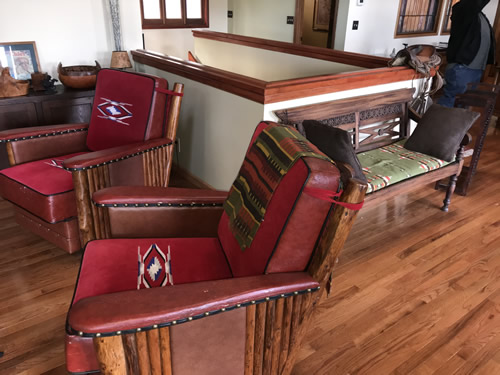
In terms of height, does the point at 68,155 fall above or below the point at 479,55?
below

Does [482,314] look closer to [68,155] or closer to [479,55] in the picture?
[68,155]

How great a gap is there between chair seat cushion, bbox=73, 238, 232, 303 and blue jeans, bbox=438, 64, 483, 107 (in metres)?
4.04

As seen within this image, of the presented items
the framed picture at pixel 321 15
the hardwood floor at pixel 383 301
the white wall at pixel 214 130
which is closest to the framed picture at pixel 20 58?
the white wall at pixel 214 130

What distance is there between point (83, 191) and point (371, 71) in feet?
6.28

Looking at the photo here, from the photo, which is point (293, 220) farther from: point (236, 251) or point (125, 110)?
point (125, 110)

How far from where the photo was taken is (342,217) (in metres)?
1.07

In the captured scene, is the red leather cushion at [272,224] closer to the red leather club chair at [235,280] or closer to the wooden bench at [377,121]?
the red leather club chair at [235,280]

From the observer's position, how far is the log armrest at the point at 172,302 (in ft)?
3.04

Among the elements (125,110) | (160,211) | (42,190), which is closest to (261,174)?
(160,211)

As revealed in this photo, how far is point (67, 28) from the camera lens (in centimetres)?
293

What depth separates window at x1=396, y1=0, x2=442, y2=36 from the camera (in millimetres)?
5527

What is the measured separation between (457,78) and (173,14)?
3624mm

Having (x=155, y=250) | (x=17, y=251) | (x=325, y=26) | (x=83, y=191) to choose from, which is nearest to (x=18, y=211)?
(x=17, y=251)

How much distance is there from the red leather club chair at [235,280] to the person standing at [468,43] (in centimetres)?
383
